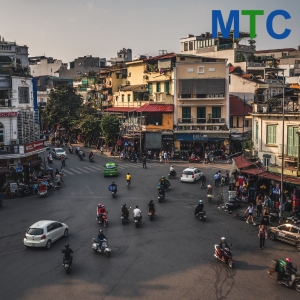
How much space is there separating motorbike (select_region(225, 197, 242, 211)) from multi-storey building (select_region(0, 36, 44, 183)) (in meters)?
18.1

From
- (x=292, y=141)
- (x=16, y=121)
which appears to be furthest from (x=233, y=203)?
(x=16, y=121)

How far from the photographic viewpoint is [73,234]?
23281 millimetres

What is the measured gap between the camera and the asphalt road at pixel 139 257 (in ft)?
52.4

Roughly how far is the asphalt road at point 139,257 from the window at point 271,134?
652 cm

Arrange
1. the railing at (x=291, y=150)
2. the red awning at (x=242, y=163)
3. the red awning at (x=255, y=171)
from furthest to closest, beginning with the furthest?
the red awning at (x=242, y=163)
the red awning at (x=255, y=171)
the railing at (x=291, y=150)

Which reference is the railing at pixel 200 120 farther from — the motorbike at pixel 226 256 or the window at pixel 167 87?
the motorbike at pixel 226 256

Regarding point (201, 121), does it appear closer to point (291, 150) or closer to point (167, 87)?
point (167, 87)

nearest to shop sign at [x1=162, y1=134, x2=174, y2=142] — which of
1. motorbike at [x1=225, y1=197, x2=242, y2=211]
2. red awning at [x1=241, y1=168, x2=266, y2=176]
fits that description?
red awning at [x1=241, y1=168, x2=266, y2=176]

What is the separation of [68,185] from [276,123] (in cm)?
1831

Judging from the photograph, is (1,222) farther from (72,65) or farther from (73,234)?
(72,65)

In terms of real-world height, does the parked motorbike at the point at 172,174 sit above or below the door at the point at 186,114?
below

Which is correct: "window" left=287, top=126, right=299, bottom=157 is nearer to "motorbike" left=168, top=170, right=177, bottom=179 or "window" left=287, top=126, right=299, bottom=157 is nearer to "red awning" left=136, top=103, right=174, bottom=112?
"motorbike" left=168, top=170, right=177, bottom=179

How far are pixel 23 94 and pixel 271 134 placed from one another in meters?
22.6

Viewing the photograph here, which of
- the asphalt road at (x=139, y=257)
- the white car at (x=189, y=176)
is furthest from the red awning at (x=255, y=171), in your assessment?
the white car at (x=189, y=176)
